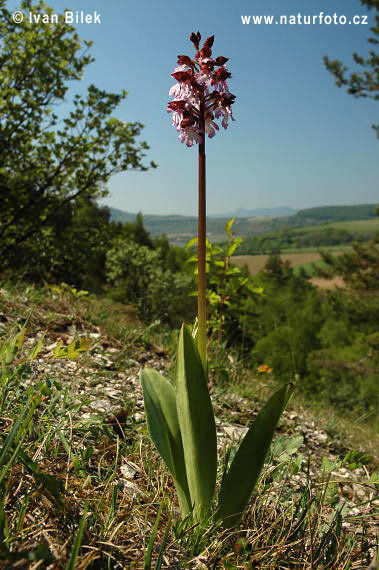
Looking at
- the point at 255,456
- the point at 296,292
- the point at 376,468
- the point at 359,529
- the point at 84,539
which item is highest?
the point at 255,456

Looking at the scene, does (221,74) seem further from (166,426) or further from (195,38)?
(166,426)

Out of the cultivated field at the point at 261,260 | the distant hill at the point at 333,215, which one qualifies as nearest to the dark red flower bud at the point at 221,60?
the cultivated field at the point at 261,260

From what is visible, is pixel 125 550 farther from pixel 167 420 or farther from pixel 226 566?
pixel 167 420

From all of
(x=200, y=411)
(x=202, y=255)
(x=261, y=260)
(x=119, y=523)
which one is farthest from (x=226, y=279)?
(x=261, y=260)

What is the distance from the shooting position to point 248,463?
1175 millimetres

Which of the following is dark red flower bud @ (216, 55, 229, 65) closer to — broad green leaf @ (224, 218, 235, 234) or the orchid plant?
the orchid plant

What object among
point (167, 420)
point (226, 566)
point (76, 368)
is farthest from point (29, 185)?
point (226, 566)

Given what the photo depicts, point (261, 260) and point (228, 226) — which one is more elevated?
point (228, 226)

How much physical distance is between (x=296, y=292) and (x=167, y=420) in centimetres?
5076

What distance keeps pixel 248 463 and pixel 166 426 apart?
291mm

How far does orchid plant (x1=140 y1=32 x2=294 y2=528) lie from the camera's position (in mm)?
1147

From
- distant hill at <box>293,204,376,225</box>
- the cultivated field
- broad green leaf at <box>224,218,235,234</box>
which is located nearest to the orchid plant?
broad green leaf at <box>224,218,235,234</box>

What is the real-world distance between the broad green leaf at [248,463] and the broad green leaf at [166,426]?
5.3 inches

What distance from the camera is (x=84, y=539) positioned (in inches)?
40.3
